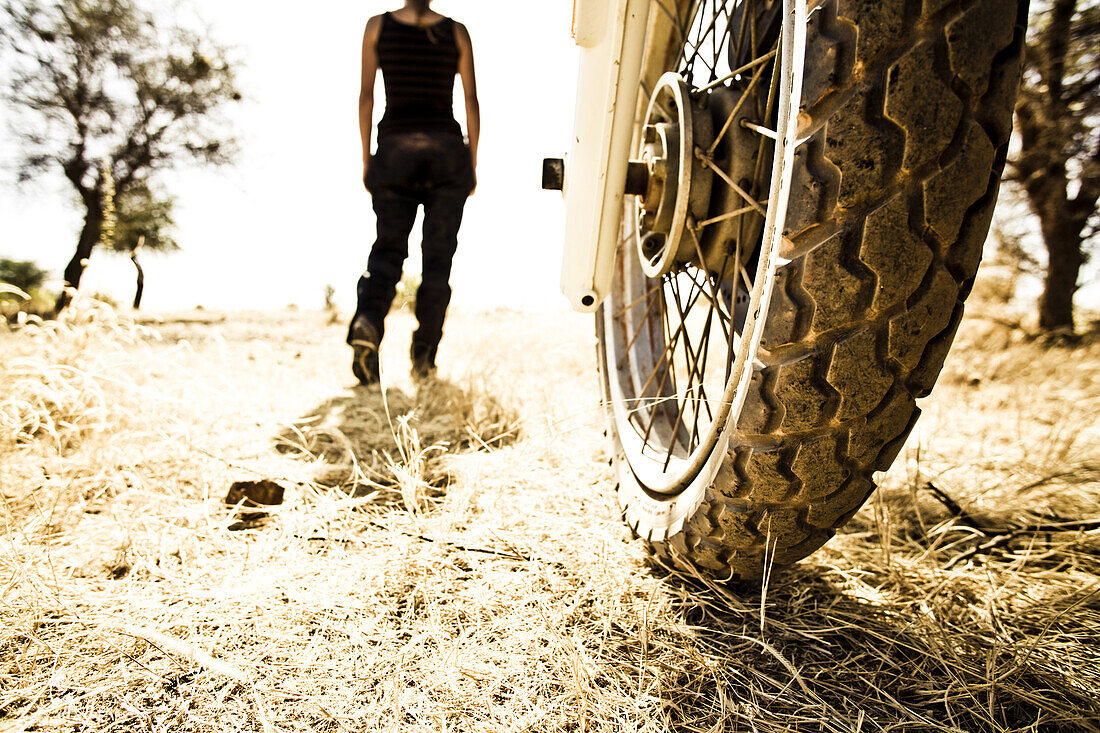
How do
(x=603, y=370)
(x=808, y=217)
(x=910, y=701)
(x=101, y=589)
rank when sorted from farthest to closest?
1. (x=603, y=370)
2. (x=101, y=589)
3. (x=910, y=701)
4. (x=808, y=217)

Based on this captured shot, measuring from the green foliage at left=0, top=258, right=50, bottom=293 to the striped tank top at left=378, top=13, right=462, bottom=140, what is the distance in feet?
24.4

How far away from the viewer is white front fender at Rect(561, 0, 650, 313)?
1.19m

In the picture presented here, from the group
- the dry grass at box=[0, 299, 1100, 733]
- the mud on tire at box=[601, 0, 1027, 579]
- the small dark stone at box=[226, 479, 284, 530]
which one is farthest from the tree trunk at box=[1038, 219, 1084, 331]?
the small dark stone at box=[226, 479, 284, 530]

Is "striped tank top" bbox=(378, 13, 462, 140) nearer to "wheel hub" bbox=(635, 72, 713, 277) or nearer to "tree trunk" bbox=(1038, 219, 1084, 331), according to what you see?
"wheel hub" bbox=(635, 72, 713, 277)

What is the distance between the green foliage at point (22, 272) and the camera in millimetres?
7594

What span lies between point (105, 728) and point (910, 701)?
116 cm

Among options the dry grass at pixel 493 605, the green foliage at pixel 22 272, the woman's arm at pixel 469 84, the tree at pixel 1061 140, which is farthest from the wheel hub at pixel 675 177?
the green foliage at pixel 22 272

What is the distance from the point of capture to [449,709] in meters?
0.85

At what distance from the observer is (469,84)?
289cm

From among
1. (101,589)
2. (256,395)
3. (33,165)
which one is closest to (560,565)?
(101,589)

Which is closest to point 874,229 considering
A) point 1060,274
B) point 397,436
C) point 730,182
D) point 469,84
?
point 730,182

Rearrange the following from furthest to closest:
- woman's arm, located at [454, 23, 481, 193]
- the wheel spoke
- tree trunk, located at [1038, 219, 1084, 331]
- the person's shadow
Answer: tree trunk, located at [1038, 219, 1084, 331]
woman's arm, located at [454, 23, 481, 193]
the person's shadow
the wheel spoke

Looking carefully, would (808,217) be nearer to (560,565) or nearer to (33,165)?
(560,565)

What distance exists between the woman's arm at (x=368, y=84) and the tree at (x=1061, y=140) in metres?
3.06
